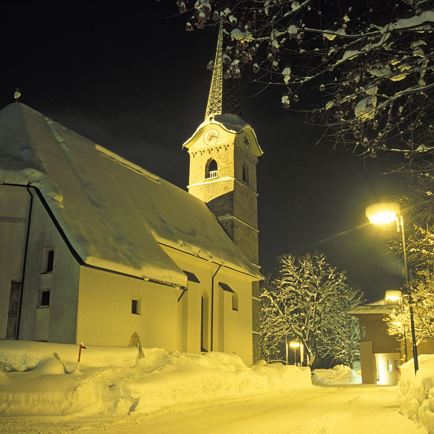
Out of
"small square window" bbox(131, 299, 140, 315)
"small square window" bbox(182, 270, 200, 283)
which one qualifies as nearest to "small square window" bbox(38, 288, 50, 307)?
"small square window" bbox(131, 299, 140, 315)

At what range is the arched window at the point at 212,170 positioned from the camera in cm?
3988

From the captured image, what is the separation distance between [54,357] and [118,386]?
2178mm

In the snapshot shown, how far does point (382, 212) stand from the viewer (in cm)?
A: 1239

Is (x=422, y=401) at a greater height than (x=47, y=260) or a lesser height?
lesser

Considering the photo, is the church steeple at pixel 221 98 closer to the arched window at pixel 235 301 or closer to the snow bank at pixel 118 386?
the arched window at pixel 235 301

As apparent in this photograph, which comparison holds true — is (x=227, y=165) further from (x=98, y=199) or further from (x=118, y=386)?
(x=118, y=386)

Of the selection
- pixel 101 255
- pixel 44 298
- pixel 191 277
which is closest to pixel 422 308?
pixel 191 277

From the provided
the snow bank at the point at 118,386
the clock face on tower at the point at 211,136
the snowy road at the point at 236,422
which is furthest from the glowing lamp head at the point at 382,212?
the clock face on tower at the point at 211,136

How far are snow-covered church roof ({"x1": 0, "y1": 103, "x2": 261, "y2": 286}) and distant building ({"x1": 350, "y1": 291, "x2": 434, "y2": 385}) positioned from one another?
41.5 ft

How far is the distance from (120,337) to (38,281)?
3.48 meters

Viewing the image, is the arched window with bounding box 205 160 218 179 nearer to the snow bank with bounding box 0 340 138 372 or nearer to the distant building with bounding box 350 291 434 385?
the distant building with bounding box 350 291 434 385

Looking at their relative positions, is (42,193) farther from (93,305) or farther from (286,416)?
(286,416)

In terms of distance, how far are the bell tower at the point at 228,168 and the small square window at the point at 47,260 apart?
19998mm

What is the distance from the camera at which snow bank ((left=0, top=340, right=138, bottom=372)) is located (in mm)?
12000
